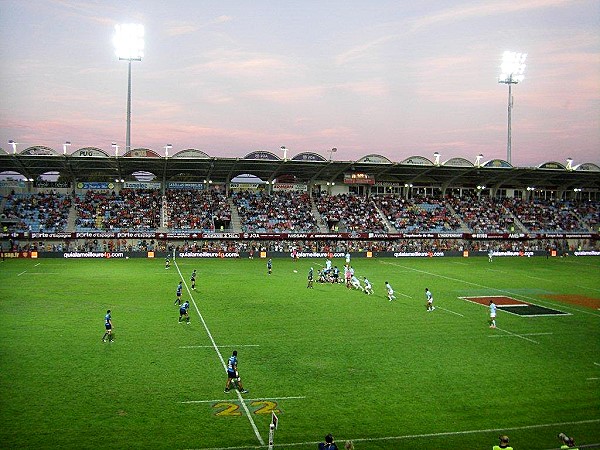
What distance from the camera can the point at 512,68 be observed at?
73625 mm

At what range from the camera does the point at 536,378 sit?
64.5 feet

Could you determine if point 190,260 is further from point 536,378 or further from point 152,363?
point 536,378

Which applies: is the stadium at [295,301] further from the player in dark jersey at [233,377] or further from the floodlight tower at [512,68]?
the floodlight tower at [512,68]

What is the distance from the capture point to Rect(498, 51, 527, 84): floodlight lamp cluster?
7275 cm

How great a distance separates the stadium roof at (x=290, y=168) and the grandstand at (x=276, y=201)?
0.15 m

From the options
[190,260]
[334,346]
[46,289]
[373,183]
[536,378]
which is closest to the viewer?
[536,378]

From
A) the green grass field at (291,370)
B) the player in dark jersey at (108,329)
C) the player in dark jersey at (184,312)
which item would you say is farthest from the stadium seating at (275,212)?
A: the player in dark jersey at (108,329)

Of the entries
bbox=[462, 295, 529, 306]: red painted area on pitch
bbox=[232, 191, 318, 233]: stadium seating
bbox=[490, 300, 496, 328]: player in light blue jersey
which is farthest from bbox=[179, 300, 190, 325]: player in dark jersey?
bbox=[232, 191, 318, 233]: stadium seating

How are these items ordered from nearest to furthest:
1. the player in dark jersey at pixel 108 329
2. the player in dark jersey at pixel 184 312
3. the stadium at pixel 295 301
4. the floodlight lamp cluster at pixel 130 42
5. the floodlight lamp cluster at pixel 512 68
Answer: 1. the stadium at pixel 295 301
2. the player in dark jersey at pixel 108 329
3. the player in dark jersey at pixel 184 312
4. the floodlight lamp cluster at pixel 130 42
5. the floodlight lamp cluster at pixel 512 68

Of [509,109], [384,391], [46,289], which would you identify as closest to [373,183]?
[509,109]

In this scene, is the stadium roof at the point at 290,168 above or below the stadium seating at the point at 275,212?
above

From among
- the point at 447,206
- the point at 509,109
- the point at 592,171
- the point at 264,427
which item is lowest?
the point at 264,427

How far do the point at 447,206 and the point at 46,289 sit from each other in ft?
182

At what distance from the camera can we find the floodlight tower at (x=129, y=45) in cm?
6044
